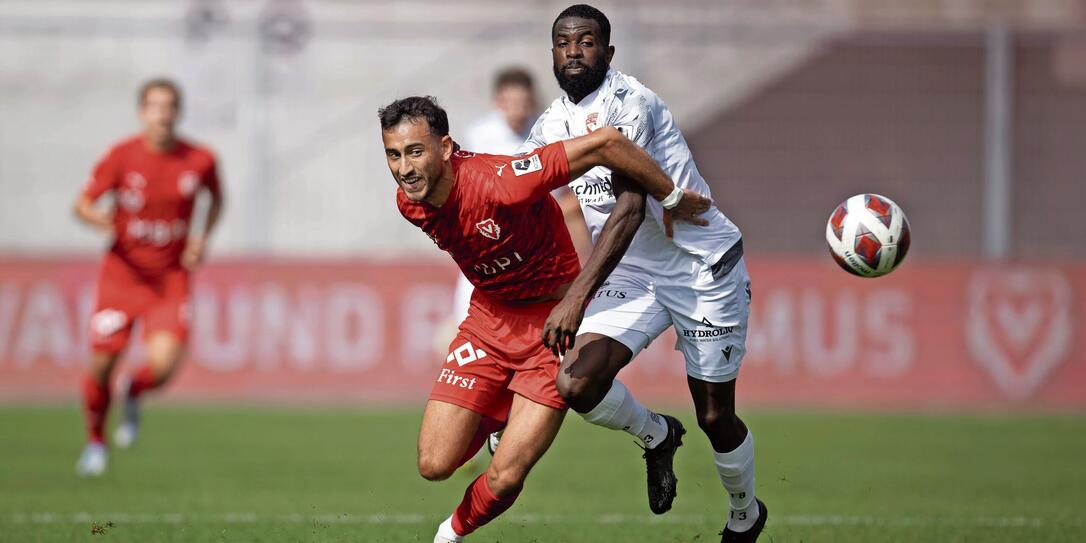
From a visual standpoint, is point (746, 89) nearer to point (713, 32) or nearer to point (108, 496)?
point (713, 32)

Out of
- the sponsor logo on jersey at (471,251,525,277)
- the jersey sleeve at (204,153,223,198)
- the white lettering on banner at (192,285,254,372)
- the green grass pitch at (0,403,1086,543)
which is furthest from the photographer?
the white lettering on banner at (192,285,254,372)

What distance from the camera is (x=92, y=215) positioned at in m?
10.7

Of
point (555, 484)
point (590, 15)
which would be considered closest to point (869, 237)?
point (590, 15)

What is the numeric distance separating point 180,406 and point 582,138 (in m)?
10.3

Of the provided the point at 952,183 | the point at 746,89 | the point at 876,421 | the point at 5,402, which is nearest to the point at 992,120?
the point at 952,183

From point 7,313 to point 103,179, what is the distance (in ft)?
16.3

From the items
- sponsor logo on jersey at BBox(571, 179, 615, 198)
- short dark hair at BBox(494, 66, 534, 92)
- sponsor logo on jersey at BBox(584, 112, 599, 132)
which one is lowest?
sponsor logo on jersey at BBox(571, 179, 615, 198)

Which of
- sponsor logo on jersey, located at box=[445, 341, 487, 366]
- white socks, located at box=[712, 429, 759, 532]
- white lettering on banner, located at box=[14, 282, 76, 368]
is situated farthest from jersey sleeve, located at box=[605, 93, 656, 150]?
white lettering on banner, located at box=[14, 282, 76, 368]

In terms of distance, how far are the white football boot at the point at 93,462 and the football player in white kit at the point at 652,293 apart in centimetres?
492

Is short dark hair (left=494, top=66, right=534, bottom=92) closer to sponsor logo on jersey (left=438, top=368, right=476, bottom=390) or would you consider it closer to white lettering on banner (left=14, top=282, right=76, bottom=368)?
sponsor logo on jersey (left=438, top=368, right=476, bottom=390)

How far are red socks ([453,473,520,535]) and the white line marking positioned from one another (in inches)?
63.1

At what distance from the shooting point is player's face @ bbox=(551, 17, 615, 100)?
6.44 metres

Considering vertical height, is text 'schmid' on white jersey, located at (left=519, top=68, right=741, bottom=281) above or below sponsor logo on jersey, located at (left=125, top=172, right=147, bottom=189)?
above

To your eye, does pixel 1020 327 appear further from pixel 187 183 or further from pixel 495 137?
pixel 187 183
